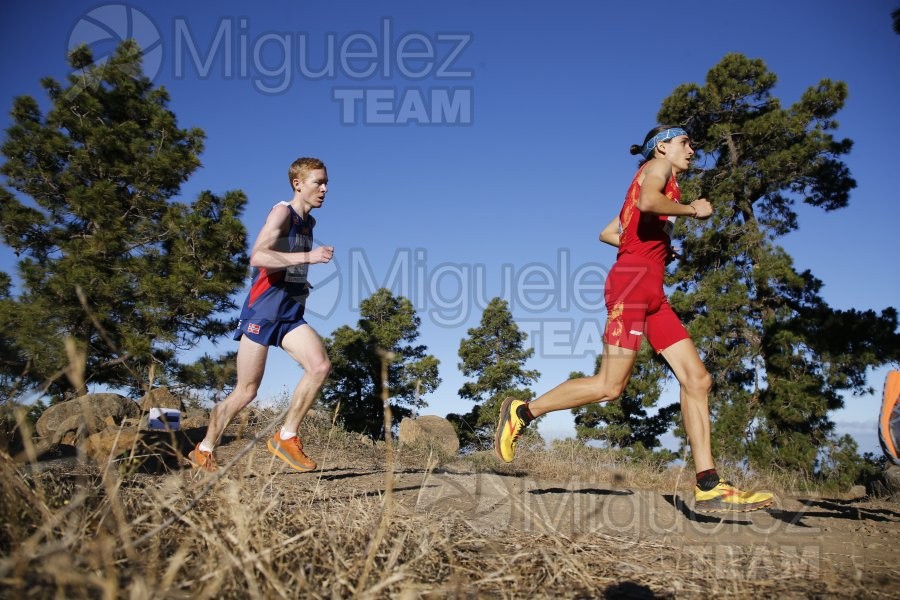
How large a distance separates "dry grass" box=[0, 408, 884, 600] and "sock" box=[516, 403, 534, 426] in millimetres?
1507

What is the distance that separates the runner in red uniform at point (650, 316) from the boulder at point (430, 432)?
22.6 feet

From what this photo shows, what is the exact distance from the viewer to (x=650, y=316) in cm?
367

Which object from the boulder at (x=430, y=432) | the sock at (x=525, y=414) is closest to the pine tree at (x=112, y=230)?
the boulder at (x=430, y=432)

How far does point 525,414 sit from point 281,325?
1896 millimetres

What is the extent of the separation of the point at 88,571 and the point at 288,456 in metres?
2.86

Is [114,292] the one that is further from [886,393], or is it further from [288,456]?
[886,393]

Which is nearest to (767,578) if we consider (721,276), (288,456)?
(288,456)

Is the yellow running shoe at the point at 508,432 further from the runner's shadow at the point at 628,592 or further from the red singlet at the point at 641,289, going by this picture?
the runner's shadow at the point at 628,592

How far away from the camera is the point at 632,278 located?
3637 mm

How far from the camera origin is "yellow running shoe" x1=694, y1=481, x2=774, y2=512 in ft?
10.4

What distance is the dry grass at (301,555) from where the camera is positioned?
49.2 inches

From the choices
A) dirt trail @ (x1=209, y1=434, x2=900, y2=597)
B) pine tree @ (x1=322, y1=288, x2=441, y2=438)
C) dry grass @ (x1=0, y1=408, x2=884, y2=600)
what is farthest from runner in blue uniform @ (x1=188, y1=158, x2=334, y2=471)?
pine tree @ (x1=322, y1=288, x2=441, y2=438)

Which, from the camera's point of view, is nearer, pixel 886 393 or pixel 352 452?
pixel 886 393

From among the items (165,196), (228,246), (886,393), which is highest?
(165,196)
